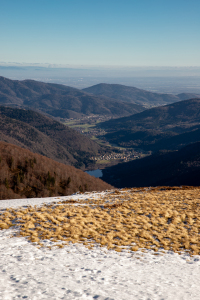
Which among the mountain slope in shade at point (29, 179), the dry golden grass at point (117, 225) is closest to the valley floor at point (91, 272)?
the dry golden grass at point (117, 225)

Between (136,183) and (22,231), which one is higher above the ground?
(22,231)

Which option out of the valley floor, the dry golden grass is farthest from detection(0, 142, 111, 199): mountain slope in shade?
the valley floor

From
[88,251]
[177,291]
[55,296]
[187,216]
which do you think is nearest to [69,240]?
[88,251]

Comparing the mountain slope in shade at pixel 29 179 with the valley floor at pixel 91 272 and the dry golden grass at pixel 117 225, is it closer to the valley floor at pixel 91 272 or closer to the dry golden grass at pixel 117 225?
the dry golden grass at pixel 117 225

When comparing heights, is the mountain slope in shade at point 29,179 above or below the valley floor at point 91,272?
below

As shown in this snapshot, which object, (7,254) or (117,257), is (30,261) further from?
(117,257)

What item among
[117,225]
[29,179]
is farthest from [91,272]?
[29,179]
